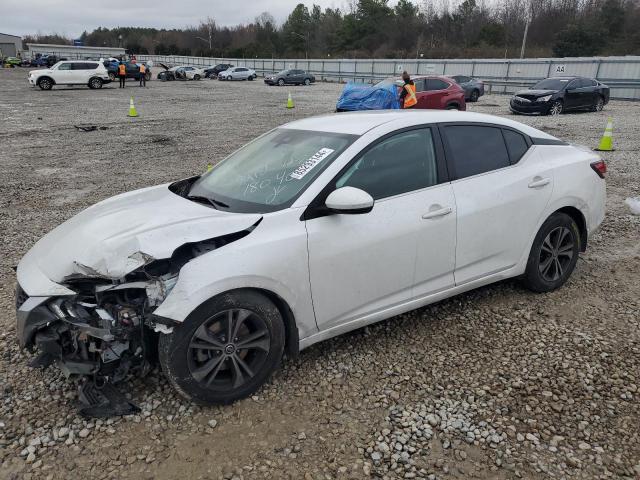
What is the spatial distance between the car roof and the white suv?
3205cm

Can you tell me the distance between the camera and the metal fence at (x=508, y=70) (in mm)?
26273

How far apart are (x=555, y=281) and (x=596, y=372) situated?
1.22m

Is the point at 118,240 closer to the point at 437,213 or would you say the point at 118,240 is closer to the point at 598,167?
the point at 437,213

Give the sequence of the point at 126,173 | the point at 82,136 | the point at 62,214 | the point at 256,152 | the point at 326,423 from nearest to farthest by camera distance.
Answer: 1. the point at 326,423
2. the point at 256,152
3. the point at 62,214
4. the point at 126,173
5. the point at 82,136

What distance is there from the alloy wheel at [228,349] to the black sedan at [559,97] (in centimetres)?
1818

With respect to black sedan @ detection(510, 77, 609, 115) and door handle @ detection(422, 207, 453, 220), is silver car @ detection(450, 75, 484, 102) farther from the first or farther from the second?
door handle @ detection(422, 207, 453, 220)

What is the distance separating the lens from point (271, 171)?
11.6 ft

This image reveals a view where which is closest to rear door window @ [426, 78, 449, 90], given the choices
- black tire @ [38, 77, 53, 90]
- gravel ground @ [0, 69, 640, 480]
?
gravel ground @ [0, 69, 640, 480]

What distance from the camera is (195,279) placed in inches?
105

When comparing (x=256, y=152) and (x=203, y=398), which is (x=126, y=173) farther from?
(x=203, y=398)

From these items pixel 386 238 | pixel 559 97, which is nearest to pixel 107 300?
pixel 386 238

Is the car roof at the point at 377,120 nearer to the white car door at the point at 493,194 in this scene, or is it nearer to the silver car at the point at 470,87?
the white car door at the point at 493,194

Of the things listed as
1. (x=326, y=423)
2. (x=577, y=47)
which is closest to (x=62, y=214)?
(x=326, y=423)

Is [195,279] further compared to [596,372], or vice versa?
[596,372]
